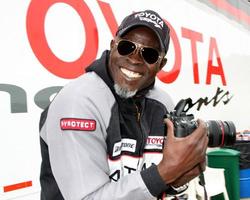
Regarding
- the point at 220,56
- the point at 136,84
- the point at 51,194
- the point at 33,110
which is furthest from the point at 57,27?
the point at 220,56

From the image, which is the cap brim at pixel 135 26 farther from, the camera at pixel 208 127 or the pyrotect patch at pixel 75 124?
the pyrotect patch at pixel 75 124

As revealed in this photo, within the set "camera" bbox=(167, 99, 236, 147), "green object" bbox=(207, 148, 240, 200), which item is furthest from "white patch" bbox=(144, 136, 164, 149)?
"green object" bbox=(207, 148, 240, 200)

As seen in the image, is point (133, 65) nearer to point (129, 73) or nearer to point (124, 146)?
point (129, 73)

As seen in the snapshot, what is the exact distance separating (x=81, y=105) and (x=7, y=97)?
0.73 metres

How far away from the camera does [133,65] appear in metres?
1.11

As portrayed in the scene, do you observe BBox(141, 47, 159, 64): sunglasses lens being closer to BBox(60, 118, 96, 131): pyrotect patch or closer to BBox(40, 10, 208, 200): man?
BBox(40, 10, 208, 200): man

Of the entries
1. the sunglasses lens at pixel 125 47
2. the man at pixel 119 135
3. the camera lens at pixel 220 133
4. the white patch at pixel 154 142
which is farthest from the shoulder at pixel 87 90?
the camera lens at pixel 220 133

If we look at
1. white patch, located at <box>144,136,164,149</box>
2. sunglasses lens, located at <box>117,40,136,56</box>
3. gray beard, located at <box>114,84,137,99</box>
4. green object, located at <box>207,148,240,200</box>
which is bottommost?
green object, located at <box>207,148,240,200</box>

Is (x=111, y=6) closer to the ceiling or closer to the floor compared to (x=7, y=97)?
closer to the ceiling

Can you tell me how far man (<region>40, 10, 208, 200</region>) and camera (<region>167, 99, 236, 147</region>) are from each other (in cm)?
3

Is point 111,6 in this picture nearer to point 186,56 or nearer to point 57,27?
point 57,27

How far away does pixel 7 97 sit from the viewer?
5.23ft

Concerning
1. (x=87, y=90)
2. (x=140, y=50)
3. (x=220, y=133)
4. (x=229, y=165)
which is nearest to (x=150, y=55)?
(x=140, y=50)

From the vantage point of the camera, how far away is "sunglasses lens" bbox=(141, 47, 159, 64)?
3.56ft
